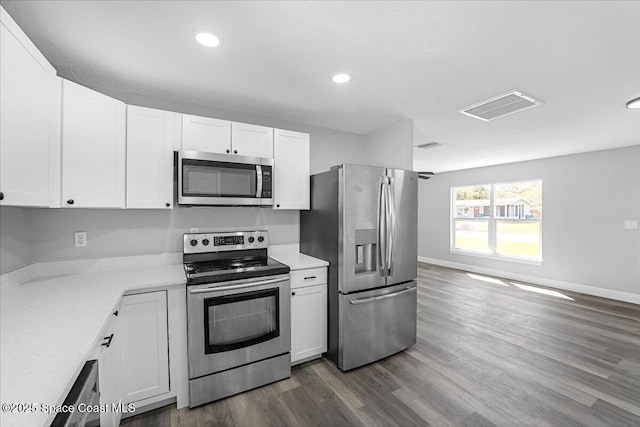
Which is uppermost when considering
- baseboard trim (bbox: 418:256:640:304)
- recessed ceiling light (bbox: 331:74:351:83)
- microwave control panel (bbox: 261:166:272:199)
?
recessed ceiling light (bbox: 331:74:351:83)

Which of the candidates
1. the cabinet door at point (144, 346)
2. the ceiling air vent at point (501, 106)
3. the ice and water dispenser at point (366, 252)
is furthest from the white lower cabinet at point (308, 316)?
the ceiling air vent at point (501, 106)

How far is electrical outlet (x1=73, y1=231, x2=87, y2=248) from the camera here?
226 centimetres

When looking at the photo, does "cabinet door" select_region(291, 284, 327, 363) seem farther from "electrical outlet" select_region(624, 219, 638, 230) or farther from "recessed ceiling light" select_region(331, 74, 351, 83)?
"electrical outlet" select_region(624, 219, 638, 230)

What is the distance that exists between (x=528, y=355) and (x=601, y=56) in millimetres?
2688

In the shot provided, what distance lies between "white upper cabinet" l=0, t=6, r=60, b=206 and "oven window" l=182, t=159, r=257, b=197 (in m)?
0.79

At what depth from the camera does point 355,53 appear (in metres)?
1.89

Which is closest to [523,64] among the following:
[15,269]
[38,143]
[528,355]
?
[528,355]

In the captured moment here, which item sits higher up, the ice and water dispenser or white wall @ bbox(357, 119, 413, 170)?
white wall @ bbox(357, 119, 413, 170)

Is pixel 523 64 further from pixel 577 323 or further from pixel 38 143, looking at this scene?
pixel 577 323

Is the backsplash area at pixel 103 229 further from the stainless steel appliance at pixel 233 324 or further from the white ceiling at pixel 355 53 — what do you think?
the white ceiling at pixel 355 53

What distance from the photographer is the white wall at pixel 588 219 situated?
447 cm

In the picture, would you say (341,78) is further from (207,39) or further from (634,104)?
(634,104)

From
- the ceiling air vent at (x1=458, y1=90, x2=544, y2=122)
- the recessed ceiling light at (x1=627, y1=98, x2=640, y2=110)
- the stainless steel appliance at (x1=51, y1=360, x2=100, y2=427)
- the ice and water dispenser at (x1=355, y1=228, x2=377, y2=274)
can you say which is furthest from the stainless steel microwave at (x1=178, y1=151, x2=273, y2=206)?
the recessed ceiling light at (x1=627, y1=98, x2=640, y2=110)

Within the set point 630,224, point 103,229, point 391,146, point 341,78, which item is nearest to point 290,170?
point 341,78
